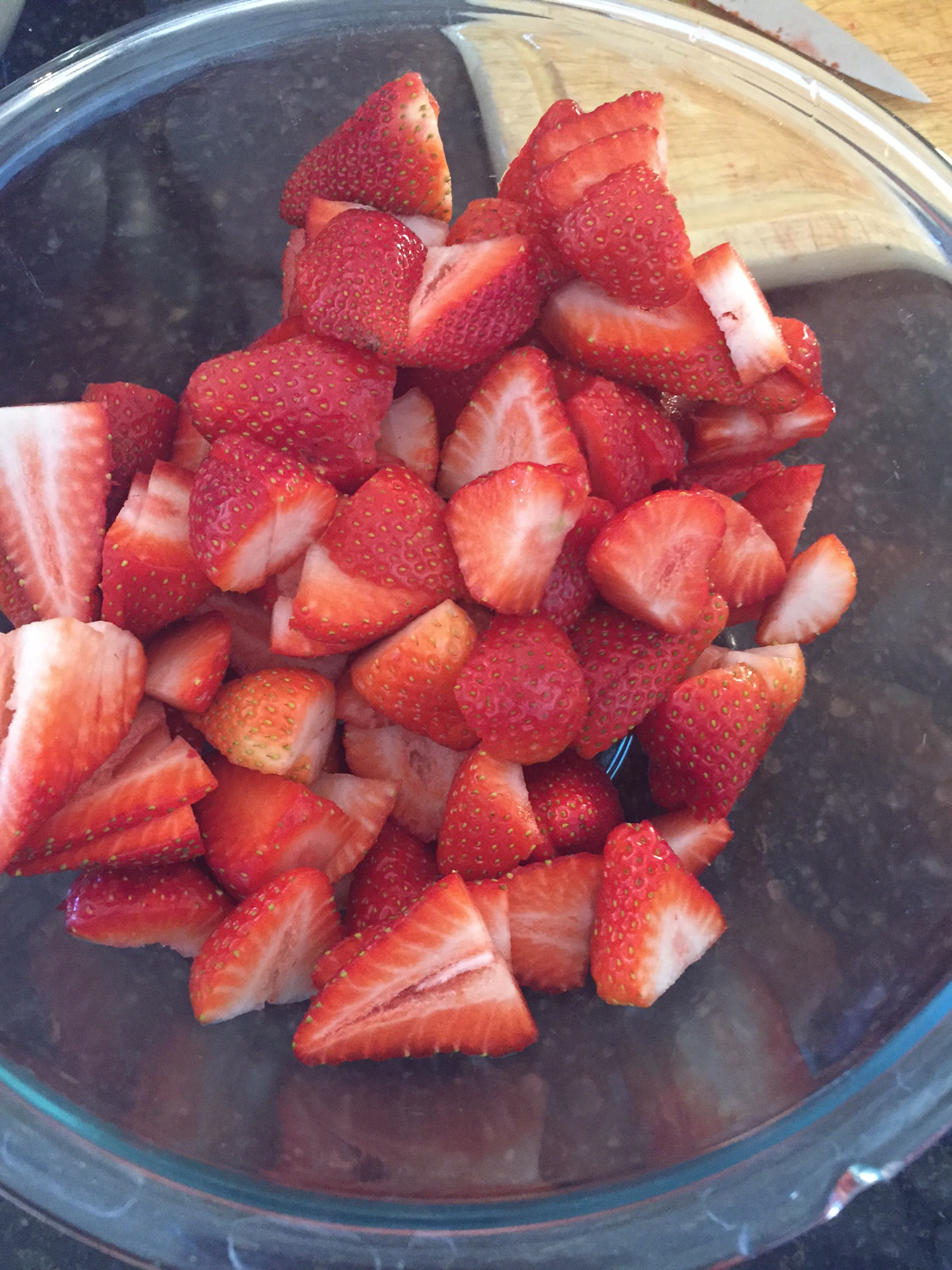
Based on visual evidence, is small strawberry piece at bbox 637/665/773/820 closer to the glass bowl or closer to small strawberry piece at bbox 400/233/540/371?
the glass bowl

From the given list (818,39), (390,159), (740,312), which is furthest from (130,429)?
(818,39)

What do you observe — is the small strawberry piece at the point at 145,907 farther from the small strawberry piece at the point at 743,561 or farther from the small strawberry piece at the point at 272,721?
the small strawberry piece at the point at 743,561

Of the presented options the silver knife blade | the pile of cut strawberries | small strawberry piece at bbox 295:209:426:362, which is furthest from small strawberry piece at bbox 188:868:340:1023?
the silver knife blade

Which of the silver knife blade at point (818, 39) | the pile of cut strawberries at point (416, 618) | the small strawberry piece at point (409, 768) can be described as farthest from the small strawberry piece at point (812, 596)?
the silver knife blade at point (818, 39)

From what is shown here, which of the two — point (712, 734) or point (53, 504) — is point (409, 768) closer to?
point (712, 734)

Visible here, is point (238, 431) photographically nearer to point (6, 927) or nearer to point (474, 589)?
point (474, 589)

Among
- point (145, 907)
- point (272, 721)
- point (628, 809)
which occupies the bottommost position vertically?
point (628, 809)

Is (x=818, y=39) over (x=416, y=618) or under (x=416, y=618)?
over
